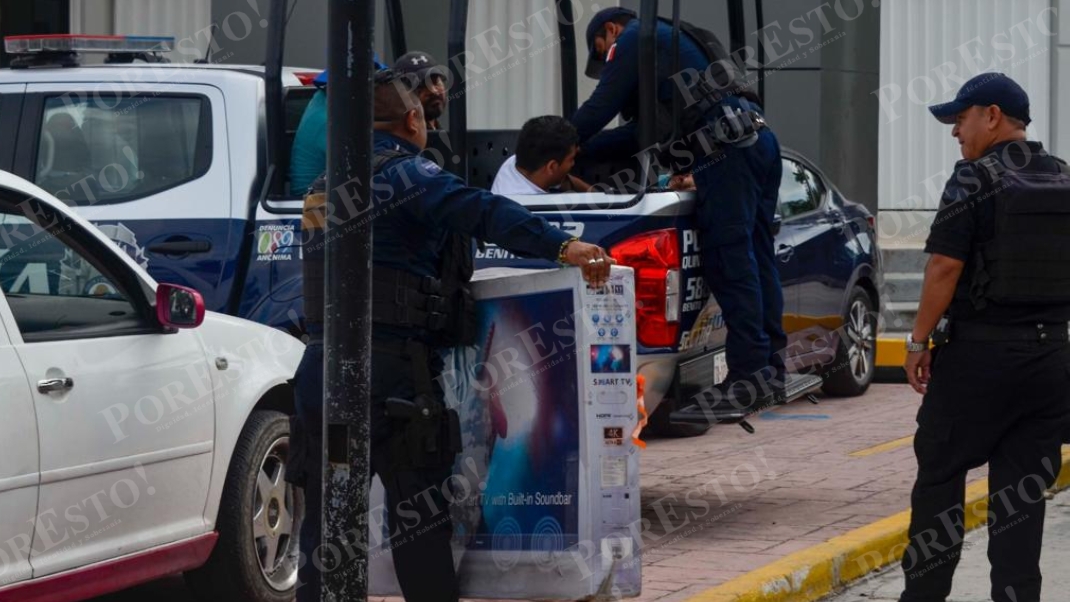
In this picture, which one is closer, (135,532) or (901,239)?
(135,532)

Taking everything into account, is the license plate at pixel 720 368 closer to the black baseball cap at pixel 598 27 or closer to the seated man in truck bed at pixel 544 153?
the seated man in truck bed at pixel 544 153

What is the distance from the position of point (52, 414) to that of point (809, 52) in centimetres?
1237

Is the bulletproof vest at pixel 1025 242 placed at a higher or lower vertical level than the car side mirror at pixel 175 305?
higher

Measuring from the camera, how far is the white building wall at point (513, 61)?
53.5ft

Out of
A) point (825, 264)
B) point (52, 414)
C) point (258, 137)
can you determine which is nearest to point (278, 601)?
point (52, 414)

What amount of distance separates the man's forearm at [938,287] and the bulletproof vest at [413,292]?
152 cm

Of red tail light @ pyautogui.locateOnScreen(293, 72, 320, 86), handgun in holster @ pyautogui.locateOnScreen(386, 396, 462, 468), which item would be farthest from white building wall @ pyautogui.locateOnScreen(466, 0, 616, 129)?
handgun in holster @ pyautogui.locateOnScreen(386, 396, 462, 468)

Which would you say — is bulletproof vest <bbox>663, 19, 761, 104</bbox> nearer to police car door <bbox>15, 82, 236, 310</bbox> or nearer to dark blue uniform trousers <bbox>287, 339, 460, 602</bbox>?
police car door <bbox>15, 82, 236, 310</bbox>

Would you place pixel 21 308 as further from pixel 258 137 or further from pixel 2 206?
pixel 258 137

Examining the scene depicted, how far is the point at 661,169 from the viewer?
24.2 ft

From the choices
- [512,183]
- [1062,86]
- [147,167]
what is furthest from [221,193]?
[1062,86]

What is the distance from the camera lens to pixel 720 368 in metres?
7.38

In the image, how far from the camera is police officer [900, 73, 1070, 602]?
18.2 feet

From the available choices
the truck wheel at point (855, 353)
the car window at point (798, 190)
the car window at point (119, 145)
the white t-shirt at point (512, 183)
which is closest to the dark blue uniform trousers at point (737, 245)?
the white t-shirt at point (512, 183)
